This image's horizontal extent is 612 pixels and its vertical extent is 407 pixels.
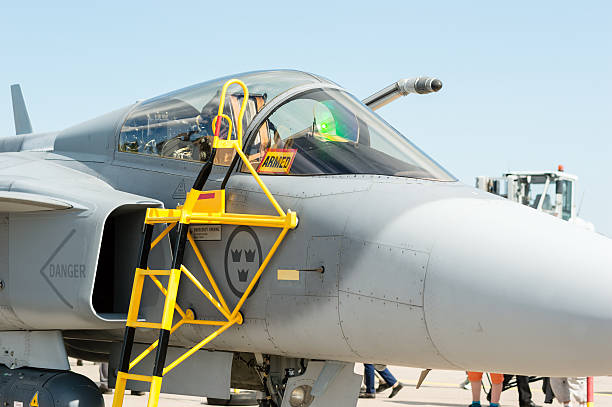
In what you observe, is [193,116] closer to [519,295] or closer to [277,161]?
[277,161]

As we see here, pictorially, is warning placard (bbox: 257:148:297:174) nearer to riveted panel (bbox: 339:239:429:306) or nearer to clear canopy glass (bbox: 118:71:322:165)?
clear canopy glass (bbox: 118:71:322:165)

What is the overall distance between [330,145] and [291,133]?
28 centimetres

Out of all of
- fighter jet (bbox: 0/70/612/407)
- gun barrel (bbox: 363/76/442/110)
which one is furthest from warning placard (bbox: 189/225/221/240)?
gun barrel (bbox: 363/76/442/110)

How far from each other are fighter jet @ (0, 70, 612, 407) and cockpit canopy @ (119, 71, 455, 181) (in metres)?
0.01

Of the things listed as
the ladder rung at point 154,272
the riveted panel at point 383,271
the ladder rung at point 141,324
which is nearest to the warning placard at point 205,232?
the ladder rung at point 154,272

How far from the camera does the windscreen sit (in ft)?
17.8

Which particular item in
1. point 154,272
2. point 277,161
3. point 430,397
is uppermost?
point 277,161

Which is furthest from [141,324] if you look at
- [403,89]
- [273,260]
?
[403,89]

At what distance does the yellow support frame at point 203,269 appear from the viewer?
5207 mm

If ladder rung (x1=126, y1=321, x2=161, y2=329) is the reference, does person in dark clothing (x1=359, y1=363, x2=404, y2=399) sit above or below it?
below

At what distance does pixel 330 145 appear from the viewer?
5.54 metres

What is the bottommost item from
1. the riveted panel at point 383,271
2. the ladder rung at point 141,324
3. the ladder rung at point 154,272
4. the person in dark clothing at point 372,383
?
the person in dark clothing at point 372,383

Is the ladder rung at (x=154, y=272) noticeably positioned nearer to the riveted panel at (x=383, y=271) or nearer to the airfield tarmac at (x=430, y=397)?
the riveted panel at (x=383, y=271)

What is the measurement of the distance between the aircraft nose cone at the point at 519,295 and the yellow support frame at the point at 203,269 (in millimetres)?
1089
